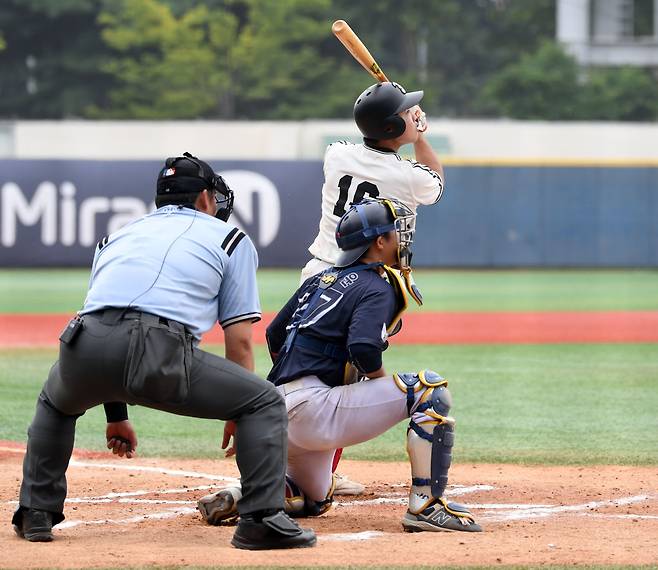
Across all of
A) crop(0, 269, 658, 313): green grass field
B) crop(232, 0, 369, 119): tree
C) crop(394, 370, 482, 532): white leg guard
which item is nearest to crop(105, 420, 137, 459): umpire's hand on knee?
crop(394, 370, 482, 532): white leg guard

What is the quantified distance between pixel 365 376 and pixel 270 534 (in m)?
0.94

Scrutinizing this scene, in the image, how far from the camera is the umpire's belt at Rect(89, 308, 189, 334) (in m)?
5.01

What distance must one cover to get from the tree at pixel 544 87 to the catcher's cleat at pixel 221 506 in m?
40.6

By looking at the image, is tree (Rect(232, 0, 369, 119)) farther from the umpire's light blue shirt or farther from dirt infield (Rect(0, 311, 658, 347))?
the umpire's light blue shirt

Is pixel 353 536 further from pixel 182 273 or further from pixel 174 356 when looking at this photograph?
pixel 182 273

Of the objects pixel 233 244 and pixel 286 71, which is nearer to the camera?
pixel 233 244

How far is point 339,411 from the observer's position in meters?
Result: 5.60

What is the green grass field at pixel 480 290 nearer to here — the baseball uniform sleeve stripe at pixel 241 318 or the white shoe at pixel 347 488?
the white shoe at pixel 347 488

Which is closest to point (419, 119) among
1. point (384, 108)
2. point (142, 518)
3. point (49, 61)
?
point (384, 108)

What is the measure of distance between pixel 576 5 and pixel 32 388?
127ft

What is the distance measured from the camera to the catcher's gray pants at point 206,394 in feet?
16.3

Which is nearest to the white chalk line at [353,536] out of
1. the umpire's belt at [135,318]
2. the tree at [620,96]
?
the umpire's belt at [135,318]

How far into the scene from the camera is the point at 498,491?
651 centimetres

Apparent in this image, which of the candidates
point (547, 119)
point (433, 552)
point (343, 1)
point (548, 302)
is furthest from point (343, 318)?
point (343, 1)
